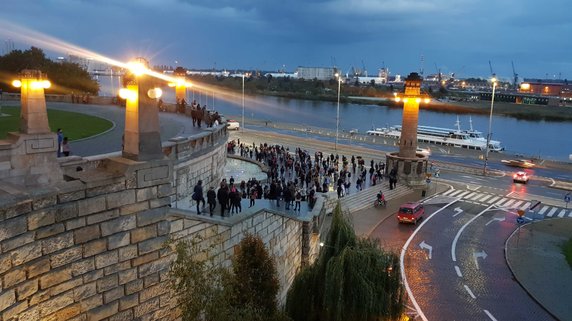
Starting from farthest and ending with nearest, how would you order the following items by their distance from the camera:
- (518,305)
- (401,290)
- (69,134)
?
(69,134) < (518,305) < (401,290)

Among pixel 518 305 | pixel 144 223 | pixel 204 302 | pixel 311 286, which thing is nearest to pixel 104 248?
pixel 144 223

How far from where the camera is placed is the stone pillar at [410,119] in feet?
120

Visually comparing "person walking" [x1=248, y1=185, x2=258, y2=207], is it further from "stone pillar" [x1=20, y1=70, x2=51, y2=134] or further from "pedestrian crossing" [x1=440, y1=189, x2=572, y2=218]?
"pedestrian crossing" [x1=440, y1=189, x2=572, y2=218]

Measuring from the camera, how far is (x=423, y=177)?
118ft

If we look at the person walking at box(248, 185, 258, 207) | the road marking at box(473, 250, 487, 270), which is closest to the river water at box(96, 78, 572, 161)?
the road marking at box(473, 250, 487, 270)

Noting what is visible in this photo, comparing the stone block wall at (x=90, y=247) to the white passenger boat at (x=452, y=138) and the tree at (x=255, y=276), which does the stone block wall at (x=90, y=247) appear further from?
the white passenger boat at (x=452, y=138)

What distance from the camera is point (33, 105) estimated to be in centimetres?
952

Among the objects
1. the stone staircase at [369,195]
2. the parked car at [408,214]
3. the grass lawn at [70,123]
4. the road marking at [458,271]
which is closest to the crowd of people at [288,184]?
the stone staircase at [369,195]

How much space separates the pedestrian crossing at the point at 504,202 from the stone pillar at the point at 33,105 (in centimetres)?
2946

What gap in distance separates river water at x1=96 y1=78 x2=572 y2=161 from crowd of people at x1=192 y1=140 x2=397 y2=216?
44441mm

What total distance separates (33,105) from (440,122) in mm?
113519

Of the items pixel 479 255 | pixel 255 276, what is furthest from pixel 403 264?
pixel 255 276

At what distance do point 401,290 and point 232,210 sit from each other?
5714 mm

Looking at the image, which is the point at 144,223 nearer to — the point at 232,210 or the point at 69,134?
the point at 232,210
